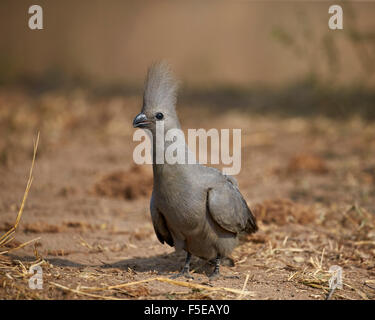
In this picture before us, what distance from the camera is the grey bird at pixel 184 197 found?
356cm

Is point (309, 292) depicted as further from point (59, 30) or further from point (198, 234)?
point (59, 30)

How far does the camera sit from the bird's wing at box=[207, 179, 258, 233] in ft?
12.0

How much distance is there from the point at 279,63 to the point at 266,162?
18.8ft

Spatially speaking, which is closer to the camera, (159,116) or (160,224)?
(159,116)

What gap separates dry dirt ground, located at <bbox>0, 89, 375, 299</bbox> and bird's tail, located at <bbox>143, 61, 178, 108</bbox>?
130cm

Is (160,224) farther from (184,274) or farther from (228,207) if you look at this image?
(228,207)

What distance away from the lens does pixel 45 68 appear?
13.1m

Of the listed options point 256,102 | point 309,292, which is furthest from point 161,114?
point 256,102

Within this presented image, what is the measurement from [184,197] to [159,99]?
76cm

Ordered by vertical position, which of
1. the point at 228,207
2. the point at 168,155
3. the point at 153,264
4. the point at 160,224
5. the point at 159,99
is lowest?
the point at 153,264

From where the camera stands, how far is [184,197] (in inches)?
140

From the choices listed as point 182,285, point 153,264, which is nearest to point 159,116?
point 182,285

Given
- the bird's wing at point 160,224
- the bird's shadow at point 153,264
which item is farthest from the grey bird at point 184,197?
the bird's shadow at point 153,264

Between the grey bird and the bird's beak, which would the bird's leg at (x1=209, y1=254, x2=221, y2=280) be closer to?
the grey bird
